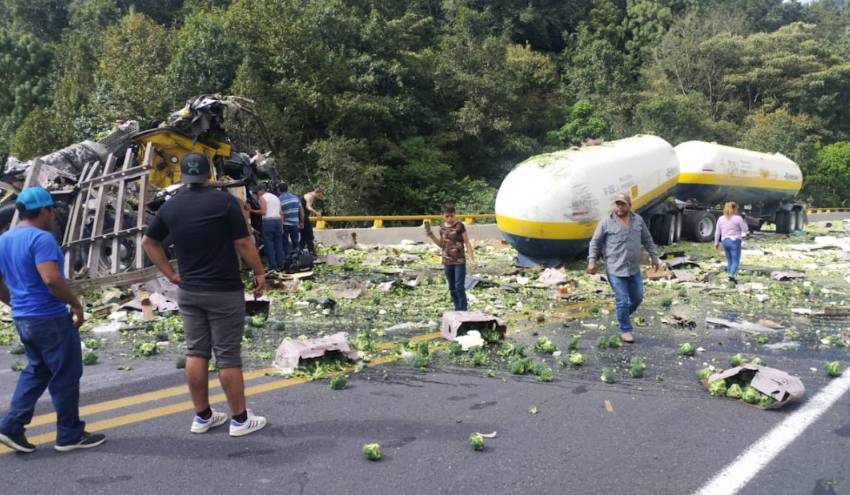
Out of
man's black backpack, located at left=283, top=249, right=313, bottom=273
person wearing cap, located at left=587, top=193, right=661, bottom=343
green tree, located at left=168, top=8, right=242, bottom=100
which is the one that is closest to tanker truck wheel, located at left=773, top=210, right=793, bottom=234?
man's black backpack, located at left=283, top=249, right=313, bottom=273

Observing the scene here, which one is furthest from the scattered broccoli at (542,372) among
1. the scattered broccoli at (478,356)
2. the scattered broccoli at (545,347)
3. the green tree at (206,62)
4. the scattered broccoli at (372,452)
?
the green tree at (206,62)

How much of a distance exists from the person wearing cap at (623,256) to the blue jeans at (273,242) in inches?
229

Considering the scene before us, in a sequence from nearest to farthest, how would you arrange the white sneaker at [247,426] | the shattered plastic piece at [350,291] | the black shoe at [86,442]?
the black shoe at [86,442] → the white sneaker at [247,426] → the shattered plastic piece at [350,291]

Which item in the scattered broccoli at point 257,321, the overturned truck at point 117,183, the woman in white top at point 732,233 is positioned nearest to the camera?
the scattered broccoli at point 257,321

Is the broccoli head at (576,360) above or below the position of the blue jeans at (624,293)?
below

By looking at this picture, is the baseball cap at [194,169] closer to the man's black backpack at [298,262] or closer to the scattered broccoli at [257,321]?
the scattered broccoli at [257,321]

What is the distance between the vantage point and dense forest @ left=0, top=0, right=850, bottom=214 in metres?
26.8

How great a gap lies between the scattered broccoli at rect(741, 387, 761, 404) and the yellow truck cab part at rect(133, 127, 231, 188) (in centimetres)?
814

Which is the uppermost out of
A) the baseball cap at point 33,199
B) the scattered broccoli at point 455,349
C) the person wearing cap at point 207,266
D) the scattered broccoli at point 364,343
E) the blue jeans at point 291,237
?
the baseball cap at point 33,199

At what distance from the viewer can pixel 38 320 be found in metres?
3.95

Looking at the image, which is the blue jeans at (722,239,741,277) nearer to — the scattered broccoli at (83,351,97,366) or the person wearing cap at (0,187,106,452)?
the scattered broccoli at (83,351,97,366)

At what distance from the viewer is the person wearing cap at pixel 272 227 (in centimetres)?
1110

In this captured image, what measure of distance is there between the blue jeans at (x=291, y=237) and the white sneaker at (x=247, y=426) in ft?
25.6

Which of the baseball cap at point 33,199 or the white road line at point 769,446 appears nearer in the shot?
the white road line at point 769,446
